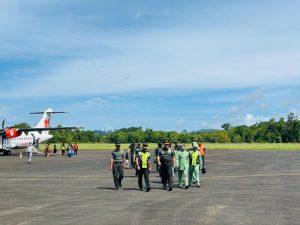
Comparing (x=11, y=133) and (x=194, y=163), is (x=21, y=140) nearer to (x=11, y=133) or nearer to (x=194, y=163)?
(x=11, y=133)

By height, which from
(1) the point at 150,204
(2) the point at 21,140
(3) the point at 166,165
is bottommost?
(1) the point at 150,204

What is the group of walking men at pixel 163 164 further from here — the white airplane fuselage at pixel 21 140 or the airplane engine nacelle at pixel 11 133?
the white airplane fuselage at pixel 21 140

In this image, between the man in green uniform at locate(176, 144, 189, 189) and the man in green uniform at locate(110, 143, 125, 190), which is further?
the man in green uniform at locate(176, 144, 189, 189)

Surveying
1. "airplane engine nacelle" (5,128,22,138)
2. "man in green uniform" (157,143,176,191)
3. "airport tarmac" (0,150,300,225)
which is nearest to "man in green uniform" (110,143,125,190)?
"airport tarmac" (0,150,300,225)

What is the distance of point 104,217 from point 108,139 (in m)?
165

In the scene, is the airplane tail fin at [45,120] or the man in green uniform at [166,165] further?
the airplane tail fin at [45,120]

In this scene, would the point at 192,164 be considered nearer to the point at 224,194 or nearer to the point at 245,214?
the point at 224,194

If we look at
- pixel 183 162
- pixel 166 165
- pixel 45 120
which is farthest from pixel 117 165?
pixel 45 120

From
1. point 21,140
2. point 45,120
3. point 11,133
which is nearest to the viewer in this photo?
point 11,133

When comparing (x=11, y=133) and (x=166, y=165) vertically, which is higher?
(x=11, y=133)

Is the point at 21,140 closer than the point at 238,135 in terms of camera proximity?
Yes

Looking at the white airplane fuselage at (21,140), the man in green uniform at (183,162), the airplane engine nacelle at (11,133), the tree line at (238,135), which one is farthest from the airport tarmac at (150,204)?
the tree line at (238,135)

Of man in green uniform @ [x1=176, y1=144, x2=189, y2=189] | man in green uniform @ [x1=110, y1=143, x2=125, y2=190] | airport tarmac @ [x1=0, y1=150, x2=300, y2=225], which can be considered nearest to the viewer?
airport tarmac @ [x1=0, y1=150, x2=300, y2=225]

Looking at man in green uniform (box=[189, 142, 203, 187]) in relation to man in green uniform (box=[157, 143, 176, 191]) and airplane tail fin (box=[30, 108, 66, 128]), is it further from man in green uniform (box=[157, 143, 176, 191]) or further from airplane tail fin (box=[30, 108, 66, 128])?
airplane tail fin (box=[30, 108, 66, 128])
